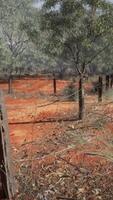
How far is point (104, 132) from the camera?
10562mm

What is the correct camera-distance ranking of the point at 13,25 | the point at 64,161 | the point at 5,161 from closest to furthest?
the point at 5,161 → the point at 64,161 → the point at 13,25

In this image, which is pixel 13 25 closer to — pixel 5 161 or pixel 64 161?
pixel 64 161

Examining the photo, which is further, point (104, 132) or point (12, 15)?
point (12, 15)

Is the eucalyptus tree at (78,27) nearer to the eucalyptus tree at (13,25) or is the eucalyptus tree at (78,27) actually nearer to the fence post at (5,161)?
the fence post at (5,161)

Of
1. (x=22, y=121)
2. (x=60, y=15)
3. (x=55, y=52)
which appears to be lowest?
(x=22, y=121)

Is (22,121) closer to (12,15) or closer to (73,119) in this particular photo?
(73,119)

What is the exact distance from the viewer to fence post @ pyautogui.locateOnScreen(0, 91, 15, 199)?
585 centimetres

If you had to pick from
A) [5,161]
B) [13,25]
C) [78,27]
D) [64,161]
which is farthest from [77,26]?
[13,25]

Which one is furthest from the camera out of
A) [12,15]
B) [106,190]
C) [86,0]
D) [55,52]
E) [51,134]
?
[12,15]

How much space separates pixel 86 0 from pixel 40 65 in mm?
37437

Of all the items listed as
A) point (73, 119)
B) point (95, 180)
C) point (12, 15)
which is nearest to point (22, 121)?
point (73, 119)

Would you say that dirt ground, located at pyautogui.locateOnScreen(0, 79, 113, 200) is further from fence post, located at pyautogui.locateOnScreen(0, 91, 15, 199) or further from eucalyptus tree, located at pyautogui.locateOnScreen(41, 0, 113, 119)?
eucalyptus tree, located at pyautogui.locateOnScreen(41, 0, 113, 119)

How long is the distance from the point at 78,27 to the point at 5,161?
934 cm

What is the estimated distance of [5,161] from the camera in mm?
5879
